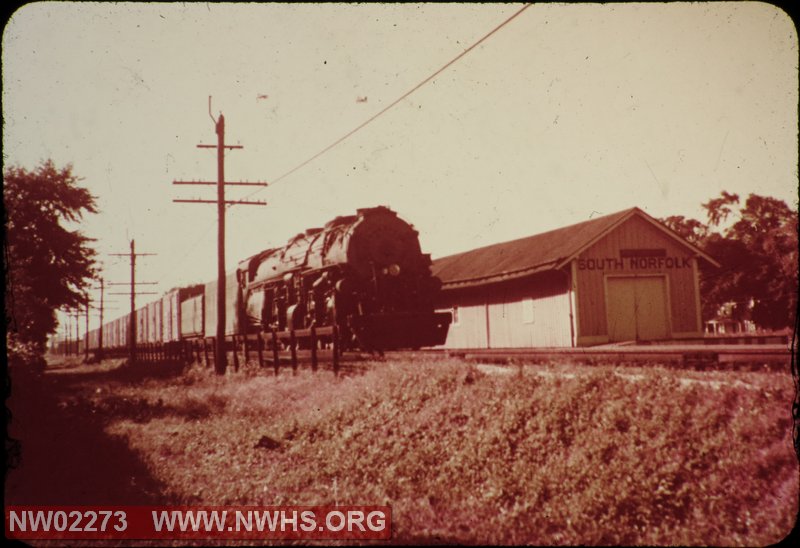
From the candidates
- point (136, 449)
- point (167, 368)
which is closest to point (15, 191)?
point (167, 368)

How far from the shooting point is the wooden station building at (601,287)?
18766mm

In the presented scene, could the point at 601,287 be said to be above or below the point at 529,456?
above

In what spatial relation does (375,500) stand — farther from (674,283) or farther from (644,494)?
(674,283)

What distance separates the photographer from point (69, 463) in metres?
8.11

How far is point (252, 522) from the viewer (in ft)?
18.0

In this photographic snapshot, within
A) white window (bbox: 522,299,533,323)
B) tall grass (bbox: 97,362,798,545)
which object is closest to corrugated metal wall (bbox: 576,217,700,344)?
white window (bbox: 522,299,533,323)

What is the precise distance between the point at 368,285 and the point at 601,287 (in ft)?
30.6

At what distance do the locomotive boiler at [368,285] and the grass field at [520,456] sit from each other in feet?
10.5

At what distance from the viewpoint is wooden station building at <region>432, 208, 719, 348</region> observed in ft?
61.6

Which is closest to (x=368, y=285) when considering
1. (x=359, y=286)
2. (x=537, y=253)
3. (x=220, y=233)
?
(x=359, y=286)

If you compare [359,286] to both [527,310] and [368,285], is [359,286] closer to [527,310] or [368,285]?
[368,285]

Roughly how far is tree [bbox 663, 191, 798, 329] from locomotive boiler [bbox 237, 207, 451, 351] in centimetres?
1484

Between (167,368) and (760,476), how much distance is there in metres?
22.7

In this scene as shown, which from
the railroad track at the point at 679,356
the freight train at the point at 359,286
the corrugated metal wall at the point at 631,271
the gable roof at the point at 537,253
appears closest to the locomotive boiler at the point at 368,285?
the freight train at the point at 359,286
